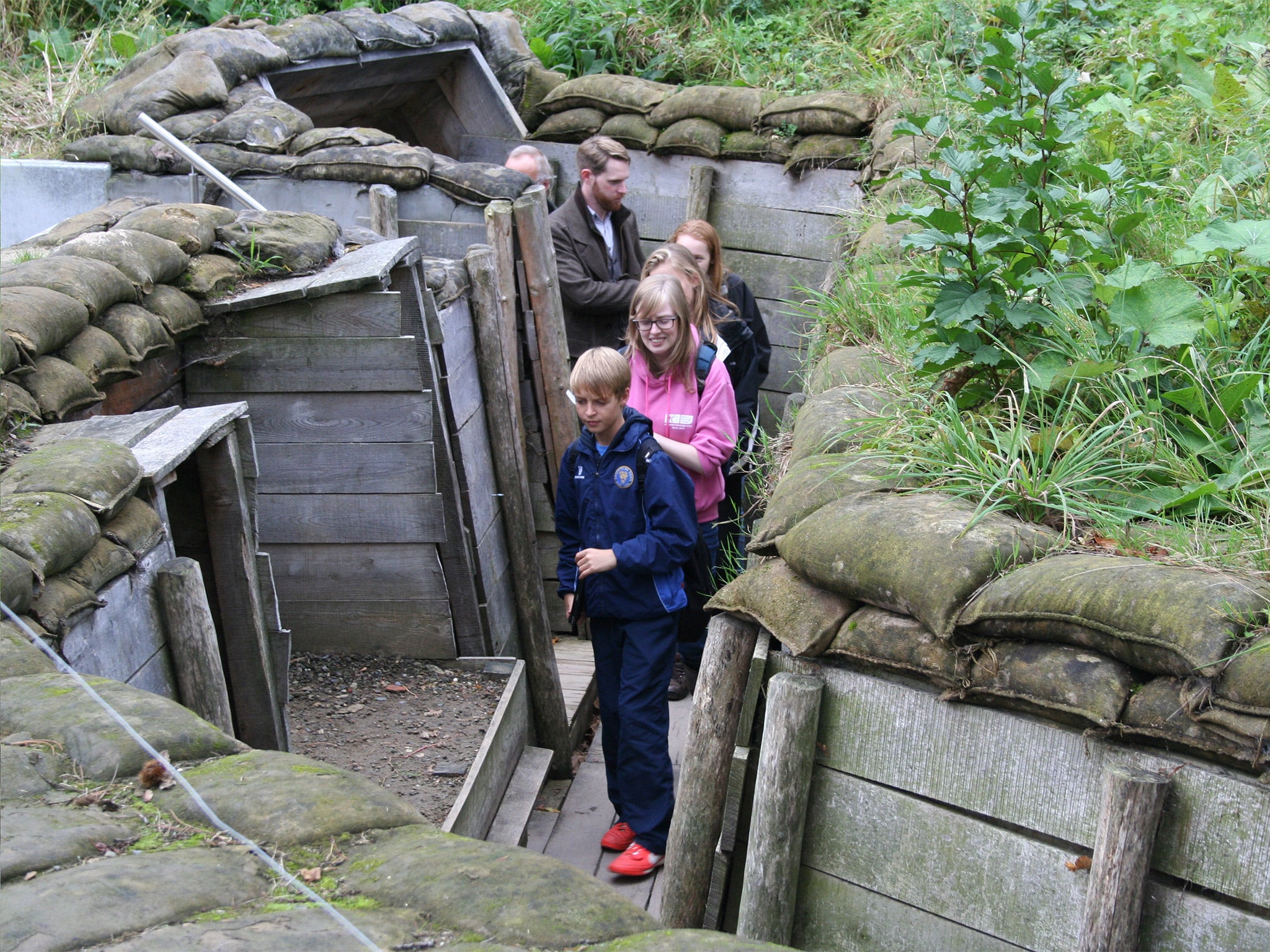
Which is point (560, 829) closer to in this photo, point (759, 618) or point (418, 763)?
point (418, 763)

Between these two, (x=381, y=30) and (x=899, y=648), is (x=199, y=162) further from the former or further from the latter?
(x=899, y=648)

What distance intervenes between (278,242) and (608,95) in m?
4.31

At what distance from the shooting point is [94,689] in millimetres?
1739

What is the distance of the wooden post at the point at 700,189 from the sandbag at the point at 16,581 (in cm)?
570

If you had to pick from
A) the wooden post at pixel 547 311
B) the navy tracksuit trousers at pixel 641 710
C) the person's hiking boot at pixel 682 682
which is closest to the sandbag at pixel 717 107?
the wooden post at pixel 547 311

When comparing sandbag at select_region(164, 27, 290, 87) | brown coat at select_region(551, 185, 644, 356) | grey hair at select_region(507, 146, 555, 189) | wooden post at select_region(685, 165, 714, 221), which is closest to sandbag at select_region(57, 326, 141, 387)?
brown coat at select_region(551, 185, 644, 356)

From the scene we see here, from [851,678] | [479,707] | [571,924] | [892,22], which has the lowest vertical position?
[479,707]

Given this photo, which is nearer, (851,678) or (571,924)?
(571,924)

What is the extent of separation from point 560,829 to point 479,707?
1.97ft

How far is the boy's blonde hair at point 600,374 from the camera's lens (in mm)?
3588

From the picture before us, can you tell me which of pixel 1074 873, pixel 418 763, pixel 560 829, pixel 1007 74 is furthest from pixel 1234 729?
pixel 560 829

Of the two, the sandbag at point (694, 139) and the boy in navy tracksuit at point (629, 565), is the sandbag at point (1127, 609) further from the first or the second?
the sandbag at point (694, 139)

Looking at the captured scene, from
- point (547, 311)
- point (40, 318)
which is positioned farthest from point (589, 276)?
point (40, 318)

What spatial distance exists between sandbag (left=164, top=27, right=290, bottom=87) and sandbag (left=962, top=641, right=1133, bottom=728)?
5.94 m
